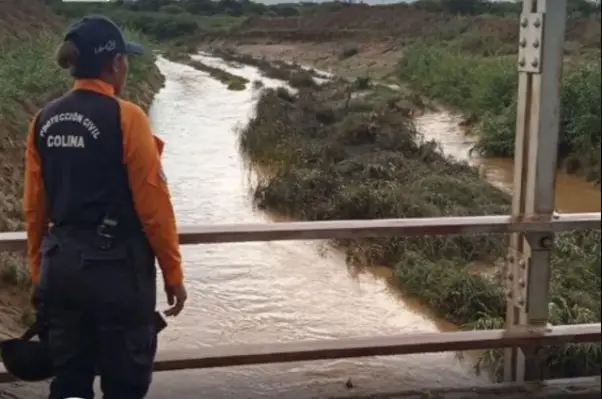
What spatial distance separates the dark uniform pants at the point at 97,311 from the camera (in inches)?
111

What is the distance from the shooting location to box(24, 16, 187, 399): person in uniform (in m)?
2.82

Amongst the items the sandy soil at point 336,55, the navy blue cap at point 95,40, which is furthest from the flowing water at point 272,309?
the sandy soil at point 336,55

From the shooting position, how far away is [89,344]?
2.98 meters

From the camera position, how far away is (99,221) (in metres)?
2.83

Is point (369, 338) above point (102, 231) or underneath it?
underneath

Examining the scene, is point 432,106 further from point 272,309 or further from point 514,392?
point 514,392

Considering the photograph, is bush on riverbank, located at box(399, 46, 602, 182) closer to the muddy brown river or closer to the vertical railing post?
the muddy brown river

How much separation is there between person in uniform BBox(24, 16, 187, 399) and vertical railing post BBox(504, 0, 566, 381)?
1.58 m

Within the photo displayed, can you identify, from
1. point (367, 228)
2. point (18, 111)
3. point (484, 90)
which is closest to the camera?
point (367, 228)

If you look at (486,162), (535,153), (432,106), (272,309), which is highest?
(535,153)

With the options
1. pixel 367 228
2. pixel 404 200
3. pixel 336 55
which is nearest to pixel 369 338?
pixel 367 228

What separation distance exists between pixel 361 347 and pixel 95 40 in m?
1.69

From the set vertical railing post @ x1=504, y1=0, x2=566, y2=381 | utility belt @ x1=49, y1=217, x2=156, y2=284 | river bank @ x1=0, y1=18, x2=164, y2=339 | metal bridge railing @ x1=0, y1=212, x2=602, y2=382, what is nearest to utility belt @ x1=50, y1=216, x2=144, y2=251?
utility belt @ x1=49, y1=217, x2=156, y2=284

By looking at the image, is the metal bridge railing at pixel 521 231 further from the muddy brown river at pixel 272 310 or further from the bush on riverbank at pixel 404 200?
the muddy brown river at pixel 272 310
